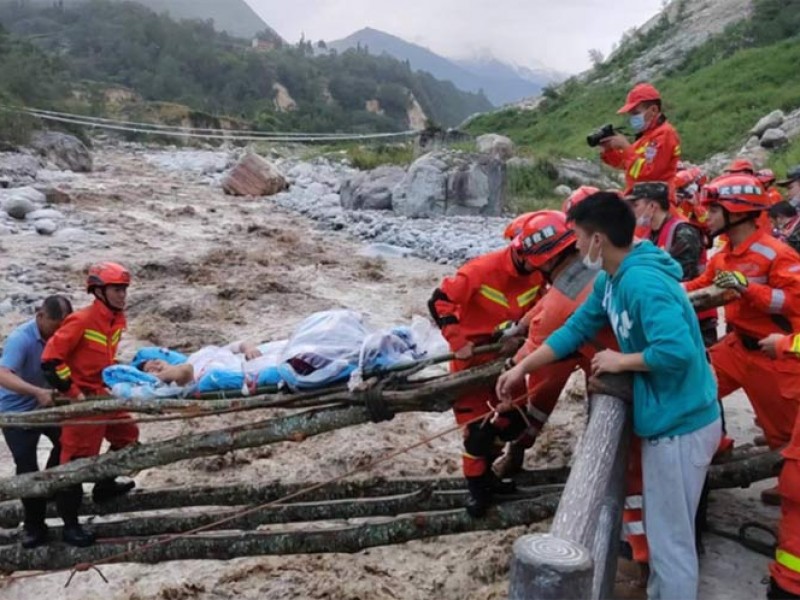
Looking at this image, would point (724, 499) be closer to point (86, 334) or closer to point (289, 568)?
point (289, 568)

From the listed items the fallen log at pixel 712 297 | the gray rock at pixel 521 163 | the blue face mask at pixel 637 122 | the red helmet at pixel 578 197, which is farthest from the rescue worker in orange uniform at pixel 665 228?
the gray rock at pixel 521 163

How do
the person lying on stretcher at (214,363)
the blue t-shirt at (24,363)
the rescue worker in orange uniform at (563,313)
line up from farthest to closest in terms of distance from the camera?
1. the blue t-shirt at (24,363)
2. the person lying on stretcher at (214,363)
3. the rescue worker in orange uniform at (563,313)

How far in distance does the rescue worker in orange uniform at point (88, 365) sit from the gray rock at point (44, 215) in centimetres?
1136

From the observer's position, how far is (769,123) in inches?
750

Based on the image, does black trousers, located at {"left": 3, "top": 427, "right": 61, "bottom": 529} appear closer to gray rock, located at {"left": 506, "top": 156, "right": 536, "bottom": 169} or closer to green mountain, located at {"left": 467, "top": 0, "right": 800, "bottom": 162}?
gray rock, located at {"left": 506, "top": 156, "right": 536, "bottom": 169}

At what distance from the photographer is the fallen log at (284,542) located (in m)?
3.68

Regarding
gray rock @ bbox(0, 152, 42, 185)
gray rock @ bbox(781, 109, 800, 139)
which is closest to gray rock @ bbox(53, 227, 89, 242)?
gray rock @ bbox(0, 152, 42, 185)

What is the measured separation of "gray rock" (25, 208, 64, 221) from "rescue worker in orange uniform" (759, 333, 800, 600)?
14122 millimetres

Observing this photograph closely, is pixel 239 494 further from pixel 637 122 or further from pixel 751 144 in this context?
pixel 751 144

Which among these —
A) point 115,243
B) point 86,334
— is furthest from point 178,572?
point 115,243

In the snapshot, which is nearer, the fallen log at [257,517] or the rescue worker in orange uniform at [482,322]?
the rescue worker in orange uniform at [482,322]

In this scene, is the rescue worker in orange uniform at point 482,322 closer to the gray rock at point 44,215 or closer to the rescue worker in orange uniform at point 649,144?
the rescue worker in orange uniform at point 649,144

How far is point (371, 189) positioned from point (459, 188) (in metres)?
2.62

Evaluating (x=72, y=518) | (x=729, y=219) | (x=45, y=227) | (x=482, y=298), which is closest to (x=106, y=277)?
(x=72, y=518)
